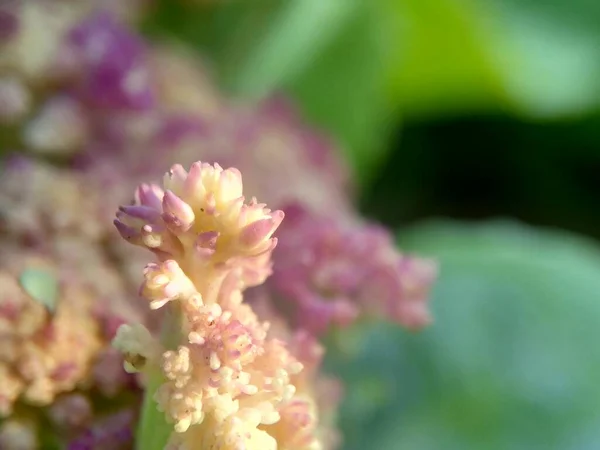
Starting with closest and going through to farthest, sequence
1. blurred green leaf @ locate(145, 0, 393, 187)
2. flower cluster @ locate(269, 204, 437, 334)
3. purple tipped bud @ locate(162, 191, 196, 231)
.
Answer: purple tipped bud @ locate(162, 191, 196, 231) < flower cluster @ locate(269, 204, 437, 334) < blurred green leaf @ locate(145, 0, 393, 187)

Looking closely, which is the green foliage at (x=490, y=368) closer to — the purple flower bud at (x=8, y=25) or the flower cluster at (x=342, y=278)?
the flower cluster at (x=342, y=278)

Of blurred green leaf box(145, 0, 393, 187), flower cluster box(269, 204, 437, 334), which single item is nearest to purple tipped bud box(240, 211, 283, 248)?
flower cluster box(269, 204, 437, 334)

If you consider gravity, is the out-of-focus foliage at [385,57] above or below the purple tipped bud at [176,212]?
above

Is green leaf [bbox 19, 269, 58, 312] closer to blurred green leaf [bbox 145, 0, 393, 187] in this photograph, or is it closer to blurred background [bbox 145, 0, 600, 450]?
blurred background [bbox 145, 0, 600, 450]

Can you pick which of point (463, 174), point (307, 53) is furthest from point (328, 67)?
point (463, 174)

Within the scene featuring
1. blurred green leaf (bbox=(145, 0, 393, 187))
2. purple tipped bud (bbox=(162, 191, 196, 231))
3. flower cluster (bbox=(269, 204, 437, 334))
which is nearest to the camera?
purple tipped bud (bbox=(162, 191, 196, 231))

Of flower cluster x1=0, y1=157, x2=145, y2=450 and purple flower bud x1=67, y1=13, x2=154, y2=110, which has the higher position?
purple flower bud x1=67, y1=13, x2=154, y2=110

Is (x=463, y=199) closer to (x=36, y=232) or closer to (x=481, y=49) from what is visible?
(x=481, y=49)

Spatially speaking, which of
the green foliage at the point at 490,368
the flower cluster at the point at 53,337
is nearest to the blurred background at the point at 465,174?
the green foliage at the point at 490,368
